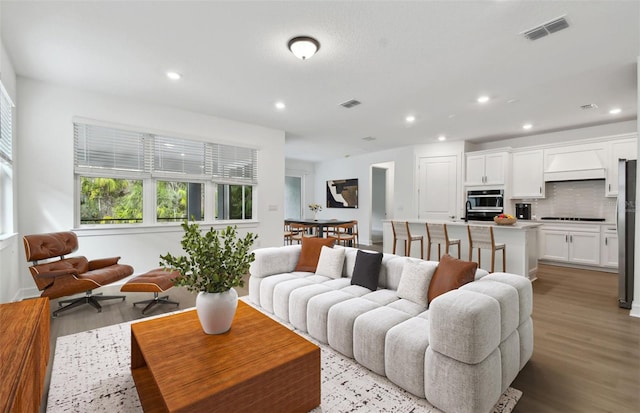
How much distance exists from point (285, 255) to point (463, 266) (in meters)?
1.99

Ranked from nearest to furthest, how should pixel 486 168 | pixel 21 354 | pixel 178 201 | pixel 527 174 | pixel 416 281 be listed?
pixel 21 354 < pixel 416 281 < pixel 178 201 < pixel 527 174 < pixel 486 168

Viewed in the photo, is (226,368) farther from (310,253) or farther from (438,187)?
(438,187)

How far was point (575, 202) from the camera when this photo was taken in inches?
237

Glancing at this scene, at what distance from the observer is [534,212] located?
6516 mm

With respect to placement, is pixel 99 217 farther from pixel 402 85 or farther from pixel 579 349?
pixel 579 349

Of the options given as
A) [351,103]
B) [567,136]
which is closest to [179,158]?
[351,103]

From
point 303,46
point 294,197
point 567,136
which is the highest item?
point 303,46

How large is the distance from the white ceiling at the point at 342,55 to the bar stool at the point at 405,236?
1988mm

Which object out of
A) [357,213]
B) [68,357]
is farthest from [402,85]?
[357,213]

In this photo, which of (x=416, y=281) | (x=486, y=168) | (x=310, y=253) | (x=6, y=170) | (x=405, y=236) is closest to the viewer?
(x=416, y=281)

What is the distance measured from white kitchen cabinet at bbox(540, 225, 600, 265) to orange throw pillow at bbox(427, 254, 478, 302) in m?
4.92

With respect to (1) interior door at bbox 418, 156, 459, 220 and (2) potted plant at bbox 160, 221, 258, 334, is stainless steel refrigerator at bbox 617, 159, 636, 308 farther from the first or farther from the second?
(2) potted plant at bbox 160, 221, 258, 334

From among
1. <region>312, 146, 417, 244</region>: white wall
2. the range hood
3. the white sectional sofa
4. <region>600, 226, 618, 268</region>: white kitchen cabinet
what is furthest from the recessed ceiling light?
<region>600, 226, 618, 268</region>: white kitchen cabinet

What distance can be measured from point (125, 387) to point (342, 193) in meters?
7.89
